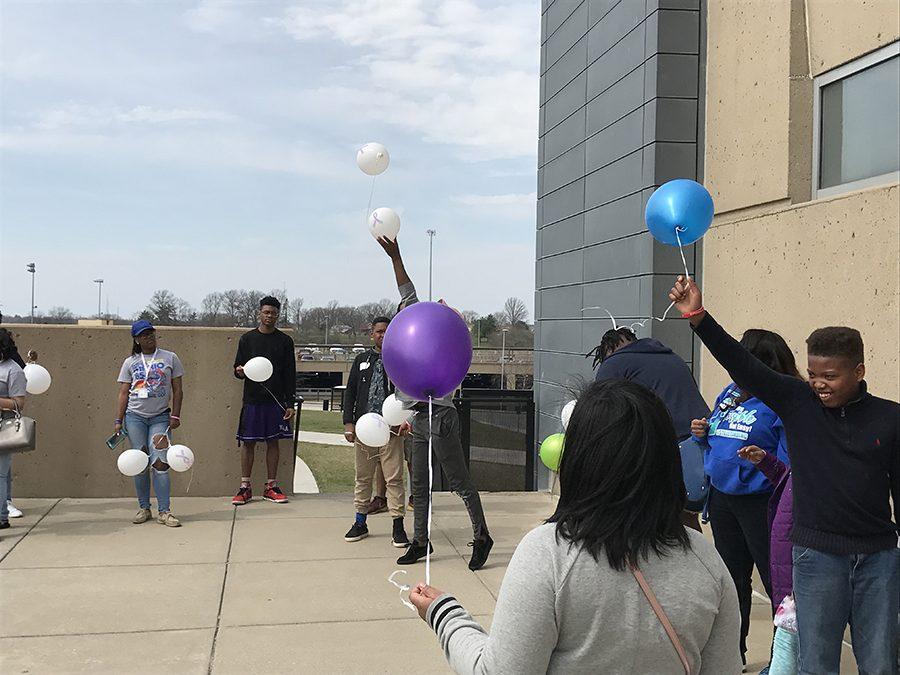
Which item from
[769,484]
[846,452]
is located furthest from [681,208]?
[846,452]

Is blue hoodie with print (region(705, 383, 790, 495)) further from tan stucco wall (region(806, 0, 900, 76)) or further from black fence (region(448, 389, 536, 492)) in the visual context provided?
black fence (region(448, 389, 536, 492))

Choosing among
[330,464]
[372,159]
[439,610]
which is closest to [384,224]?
[372,159]

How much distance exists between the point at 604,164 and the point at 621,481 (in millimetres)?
6944

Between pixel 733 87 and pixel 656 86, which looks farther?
pixel 656 86

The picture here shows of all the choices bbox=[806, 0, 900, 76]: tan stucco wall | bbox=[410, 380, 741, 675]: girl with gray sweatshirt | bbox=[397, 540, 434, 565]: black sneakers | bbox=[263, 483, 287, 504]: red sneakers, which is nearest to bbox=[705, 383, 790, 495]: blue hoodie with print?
bbox=[806, 0, 900, 76]: tan stucco wall

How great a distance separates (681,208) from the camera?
511cm

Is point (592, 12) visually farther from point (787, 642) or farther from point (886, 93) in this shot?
point (787, 642)

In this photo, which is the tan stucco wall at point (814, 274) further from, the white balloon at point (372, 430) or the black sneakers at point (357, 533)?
the black sneakers at point (357, 533)

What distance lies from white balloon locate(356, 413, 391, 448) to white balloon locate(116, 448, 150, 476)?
6.67 ft

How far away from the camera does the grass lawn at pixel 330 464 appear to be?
17.1 m

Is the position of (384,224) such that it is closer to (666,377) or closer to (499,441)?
(666,377)

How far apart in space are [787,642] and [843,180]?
3014 millimetres

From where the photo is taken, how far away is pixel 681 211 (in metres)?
5.11

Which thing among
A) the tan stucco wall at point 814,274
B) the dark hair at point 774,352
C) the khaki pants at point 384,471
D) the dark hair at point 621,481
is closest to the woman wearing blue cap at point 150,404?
the khaki pants at point 384,471
